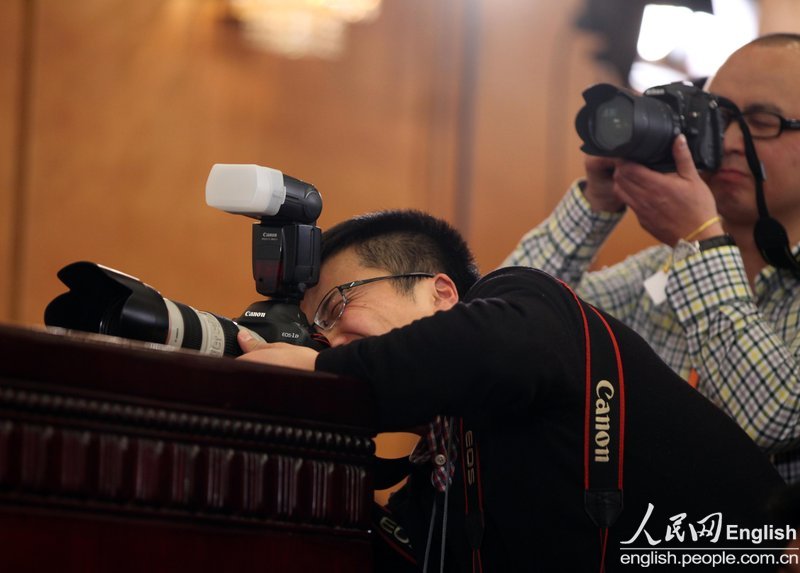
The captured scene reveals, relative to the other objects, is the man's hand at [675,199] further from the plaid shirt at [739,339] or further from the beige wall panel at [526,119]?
the beige wall panel at [526,119]

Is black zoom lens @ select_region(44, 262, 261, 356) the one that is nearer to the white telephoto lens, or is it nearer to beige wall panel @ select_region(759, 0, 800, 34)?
the white telephoto lens

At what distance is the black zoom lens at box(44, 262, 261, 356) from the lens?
0.98m

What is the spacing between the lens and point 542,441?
1056 millimetres

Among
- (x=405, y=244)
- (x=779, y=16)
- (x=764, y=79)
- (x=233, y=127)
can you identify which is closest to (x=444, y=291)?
(x=405, y=244)

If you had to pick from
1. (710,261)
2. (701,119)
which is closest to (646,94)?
(701,119)

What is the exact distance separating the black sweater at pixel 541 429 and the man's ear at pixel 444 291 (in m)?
0.13

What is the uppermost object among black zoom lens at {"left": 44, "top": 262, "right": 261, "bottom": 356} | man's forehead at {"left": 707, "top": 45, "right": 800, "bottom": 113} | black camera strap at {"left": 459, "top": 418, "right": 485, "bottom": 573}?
man's forehead at {"left": 707, "top": 45, "right": 800, "bottom": 113}

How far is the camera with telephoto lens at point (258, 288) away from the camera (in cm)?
99

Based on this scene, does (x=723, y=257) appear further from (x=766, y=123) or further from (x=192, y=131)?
(x=192, y=131)

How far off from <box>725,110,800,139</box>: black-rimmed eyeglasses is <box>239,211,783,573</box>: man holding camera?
0.74m

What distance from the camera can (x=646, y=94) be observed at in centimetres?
169

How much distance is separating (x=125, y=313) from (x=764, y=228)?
A: 1.12 m

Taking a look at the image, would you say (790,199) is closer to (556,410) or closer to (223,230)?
(556,410)

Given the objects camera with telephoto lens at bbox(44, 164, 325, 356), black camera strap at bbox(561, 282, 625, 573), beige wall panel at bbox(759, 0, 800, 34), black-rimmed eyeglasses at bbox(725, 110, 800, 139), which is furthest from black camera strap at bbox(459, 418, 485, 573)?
beige wall panel at bbox(759, 0, 800, 34)
